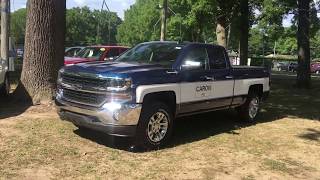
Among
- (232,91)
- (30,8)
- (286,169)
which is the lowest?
(286,169)

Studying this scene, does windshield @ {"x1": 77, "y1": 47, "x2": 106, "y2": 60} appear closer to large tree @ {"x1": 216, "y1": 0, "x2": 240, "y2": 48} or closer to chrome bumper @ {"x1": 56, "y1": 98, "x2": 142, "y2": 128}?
large tree @ {"x1": 216, "y1": 0, "x2": 240, "y2": 48}

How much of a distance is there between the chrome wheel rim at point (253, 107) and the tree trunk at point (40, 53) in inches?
175

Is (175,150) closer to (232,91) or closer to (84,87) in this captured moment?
(84,87)

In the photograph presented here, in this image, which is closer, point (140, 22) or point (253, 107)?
point (253, 107)

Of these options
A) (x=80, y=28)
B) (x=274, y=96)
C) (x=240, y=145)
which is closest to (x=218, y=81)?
(x=240, y=145)

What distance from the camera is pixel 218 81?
9812mm

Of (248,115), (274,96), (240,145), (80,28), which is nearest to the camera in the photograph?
(240,145)

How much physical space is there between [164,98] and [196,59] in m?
1.34

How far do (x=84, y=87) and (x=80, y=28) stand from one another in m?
115

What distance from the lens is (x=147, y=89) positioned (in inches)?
309

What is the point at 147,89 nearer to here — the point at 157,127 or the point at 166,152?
the point at 157,127

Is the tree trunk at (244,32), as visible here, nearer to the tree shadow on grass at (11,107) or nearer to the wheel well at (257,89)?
the wheel well at (257,89)

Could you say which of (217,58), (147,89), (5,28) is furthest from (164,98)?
(5,28)

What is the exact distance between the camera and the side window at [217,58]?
32.2 feet
